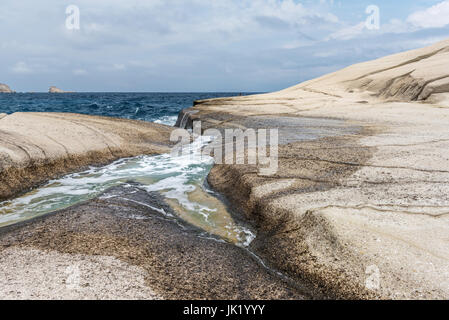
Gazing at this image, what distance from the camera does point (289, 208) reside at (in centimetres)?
277

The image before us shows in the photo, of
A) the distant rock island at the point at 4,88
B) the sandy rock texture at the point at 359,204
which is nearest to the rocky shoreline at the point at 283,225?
the sandy rock texture at the point at 359,204

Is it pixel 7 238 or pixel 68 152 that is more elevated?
pixel 68 152

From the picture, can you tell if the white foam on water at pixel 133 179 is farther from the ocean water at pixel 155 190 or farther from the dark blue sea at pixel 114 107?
the dark blue sea at pixel 114 107

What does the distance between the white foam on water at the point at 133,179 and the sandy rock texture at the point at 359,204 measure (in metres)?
0.41

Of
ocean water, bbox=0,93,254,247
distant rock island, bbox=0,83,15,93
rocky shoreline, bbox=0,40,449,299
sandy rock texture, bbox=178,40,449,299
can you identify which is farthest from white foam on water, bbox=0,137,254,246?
distant rock island, bbox=0,83,15,93

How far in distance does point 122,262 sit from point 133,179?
8.61 ft

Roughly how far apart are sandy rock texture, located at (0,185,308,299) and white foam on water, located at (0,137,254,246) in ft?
1.58

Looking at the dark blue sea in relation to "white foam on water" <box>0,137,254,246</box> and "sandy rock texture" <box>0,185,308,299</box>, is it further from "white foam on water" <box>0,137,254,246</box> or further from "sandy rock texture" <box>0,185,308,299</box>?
"sandy rock texture" <box>0,185,308,299</box>

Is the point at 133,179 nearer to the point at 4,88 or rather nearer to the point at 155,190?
the point at 155,190

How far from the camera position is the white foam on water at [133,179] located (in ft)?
11.0

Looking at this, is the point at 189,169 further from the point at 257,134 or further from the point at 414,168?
the point at 414,168

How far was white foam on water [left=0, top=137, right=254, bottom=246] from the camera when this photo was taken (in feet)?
11.0

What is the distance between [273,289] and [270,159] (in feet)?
7.54

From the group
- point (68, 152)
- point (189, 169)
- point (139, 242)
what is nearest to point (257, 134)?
point (189, 169)
